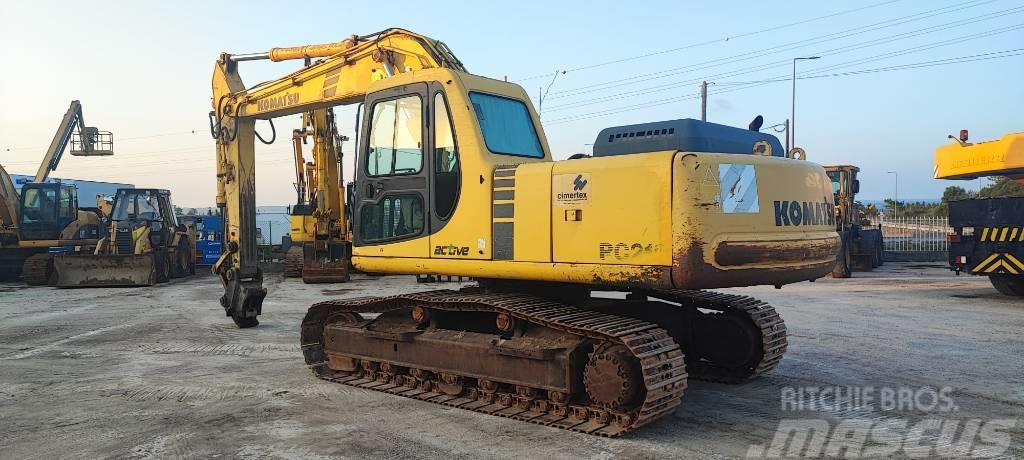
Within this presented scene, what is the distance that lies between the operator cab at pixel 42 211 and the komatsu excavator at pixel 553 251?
780 inches

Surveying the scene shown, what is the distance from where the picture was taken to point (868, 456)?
17.3 feet

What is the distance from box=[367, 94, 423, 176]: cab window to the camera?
7.12 meters

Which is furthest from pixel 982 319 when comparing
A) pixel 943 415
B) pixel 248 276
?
pixel 248 276

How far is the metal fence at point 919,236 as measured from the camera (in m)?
30.9

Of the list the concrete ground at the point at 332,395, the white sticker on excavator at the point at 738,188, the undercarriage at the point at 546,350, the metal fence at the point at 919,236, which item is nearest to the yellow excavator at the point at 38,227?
the concrete ground at the point at 332,395

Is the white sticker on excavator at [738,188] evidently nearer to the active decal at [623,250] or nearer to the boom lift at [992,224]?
the active decal at [623,250]

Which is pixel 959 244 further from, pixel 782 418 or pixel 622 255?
pixel 622 255

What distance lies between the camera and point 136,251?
21.9m

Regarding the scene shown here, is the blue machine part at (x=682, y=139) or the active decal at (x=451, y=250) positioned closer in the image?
the blue machine part at (x=682, y=139)

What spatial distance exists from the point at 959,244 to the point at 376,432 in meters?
14.6

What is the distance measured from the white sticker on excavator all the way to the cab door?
276 centimetres

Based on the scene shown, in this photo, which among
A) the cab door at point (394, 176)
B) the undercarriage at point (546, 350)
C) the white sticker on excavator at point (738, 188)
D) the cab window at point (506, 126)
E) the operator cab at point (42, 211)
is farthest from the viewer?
the operator cab at point (42, 211)

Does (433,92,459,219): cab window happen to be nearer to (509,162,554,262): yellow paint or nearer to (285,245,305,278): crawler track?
(509,162,554,262): yellow paint

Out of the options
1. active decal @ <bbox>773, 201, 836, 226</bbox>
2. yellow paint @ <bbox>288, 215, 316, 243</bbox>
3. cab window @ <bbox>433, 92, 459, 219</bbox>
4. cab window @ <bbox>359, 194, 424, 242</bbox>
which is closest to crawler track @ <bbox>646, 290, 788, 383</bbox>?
active decal @ <bbox>773, 201, 836, 226</bbox>
